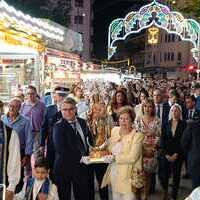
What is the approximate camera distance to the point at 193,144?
782 centimetres

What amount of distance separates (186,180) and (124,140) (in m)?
4.70

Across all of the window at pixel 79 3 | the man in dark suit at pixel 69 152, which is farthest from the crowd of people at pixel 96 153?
the window at pixel 79 3

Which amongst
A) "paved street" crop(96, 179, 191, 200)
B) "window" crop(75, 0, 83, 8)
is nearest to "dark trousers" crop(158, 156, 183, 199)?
"paved street" crop(96, 179, 191, 200)

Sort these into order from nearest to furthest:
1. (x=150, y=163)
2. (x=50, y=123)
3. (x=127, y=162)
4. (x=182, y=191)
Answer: (x=127, y=162) → (x=150, y=163) → (x=50, y=123) → (x=182, y=191)

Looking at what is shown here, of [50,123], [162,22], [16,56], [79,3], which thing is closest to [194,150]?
[50,123]

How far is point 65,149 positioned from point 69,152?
7 cm

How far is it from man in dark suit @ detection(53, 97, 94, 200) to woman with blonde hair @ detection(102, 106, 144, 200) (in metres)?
0.40

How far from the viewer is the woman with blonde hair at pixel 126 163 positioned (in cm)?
679

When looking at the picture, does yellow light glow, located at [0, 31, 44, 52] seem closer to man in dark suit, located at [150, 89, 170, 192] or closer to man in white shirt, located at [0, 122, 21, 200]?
man in dark suit, located at [150, 89, 170, 192]

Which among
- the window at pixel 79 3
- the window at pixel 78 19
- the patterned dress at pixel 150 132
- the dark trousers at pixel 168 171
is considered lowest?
the dark trousers at pixel 168 171

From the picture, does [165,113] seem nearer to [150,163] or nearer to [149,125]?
[149,125]

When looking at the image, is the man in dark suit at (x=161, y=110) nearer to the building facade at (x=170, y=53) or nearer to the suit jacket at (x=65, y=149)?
the suit jacket at (x=65, y=149)

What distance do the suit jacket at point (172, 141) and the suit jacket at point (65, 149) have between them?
98.6 inches

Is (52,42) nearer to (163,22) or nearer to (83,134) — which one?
(83,134)
